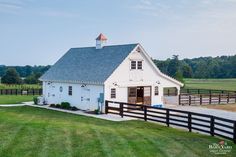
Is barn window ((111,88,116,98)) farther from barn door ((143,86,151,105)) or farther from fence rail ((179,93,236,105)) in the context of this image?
fence rail ((179,93,236,105))

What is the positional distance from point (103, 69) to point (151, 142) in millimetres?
15099

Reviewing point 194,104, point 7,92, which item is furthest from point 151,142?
point 7,92

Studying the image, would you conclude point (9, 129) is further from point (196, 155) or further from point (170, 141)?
point (196, 155)

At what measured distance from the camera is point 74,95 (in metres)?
31.3

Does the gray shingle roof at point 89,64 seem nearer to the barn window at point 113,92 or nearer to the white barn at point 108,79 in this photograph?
the white barn at point 108,79

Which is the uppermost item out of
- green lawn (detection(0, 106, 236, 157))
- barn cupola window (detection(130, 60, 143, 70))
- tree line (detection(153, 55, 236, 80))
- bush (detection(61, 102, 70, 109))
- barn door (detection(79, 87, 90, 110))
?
tree line (detection(153, 55, 236, 80))

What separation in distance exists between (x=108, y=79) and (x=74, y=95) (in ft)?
14.3

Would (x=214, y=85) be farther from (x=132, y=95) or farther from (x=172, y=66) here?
(x=132, y=95)

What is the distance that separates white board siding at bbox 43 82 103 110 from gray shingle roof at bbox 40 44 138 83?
543 millimetres

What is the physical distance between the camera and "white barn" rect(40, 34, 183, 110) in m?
28.9

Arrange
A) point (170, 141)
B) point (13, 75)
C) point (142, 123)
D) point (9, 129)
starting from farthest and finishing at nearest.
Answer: point (13, 75), point (142, 123), point (9, 129), point (170, 141)

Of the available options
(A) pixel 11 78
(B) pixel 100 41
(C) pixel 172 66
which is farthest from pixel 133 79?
(C) pixel 172 66

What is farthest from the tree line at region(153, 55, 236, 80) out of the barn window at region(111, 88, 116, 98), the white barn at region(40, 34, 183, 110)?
the barn window at region(111, 88, 116, 98)

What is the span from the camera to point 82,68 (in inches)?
1297
